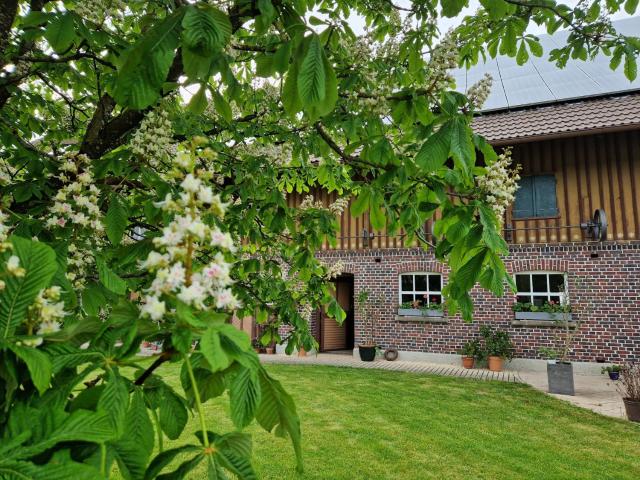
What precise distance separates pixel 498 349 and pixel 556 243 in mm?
2728

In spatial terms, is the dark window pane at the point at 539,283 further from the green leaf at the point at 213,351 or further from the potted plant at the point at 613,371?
the green leaf at the point at 213,351

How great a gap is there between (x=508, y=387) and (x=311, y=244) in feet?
21.0

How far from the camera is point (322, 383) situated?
8.03 metres

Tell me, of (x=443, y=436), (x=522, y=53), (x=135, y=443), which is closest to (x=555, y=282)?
(x=443, y=436)

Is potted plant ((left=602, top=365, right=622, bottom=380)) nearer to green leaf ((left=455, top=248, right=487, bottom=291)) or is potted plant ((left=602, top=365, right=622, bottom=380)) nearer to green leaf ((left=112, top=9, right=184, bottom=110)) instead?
green leaf ((left=455, top=248, right=487, bottom=291))

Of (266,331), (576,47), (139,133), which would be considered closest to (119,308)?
(139,133)

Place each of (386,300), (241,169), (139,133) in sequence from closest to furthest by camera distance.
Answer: (139,133) → (241,169) → (386,300)

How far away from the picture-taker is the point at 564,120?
934 cm

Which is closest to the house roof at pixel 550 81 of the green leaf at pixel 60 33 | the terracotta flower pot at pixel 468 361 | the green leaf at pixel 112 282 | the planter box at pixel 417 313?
the planter box at pixel 417 313

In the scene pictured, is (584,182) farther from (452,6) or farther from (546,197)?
(452,6)

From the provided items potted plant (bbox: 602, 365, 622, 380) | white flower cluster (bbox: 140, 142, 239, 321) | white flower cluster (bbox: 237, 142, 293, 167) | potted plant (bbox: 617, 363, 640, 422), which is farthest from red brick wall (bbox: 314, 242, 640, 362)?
white flower cluster (bbox: 140, 142, 239, 321)

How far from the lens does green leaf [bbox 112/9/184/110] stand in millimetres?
996

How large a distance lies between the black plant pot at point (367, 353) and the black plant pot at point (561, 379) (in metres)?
4.34

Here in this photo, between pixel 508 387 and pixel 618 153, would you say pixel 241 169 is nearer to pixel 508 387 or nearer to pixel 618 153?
pixel 508 387
